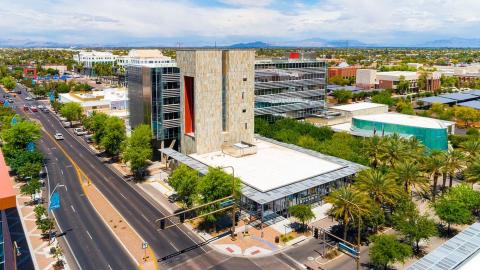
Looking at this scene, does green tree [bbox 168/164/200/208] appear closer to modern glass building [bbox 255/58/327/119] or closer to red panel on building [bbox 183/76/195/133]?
red panel on building [bbox 183/76/195/133]

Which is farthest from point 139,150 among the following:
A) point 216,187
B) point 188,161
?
point 216,187

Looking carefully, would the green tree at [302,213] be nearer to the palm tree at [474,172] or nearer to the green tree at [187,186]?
the green tree at [187,186]

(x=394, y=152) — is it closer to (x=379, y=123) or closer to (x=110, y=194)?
(x=379, y=123)

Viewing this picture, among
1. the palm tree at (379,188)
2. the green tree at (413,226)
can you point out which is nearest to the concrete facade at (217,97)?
the palm tree at (379,188)

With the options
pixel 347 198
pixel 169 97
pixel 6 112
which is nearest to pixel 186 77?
pixel 169 97

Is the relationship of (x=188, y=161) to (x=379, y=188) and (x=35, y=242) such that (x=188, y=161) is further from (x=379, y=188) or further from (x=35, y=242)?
(x=379, y=188)
